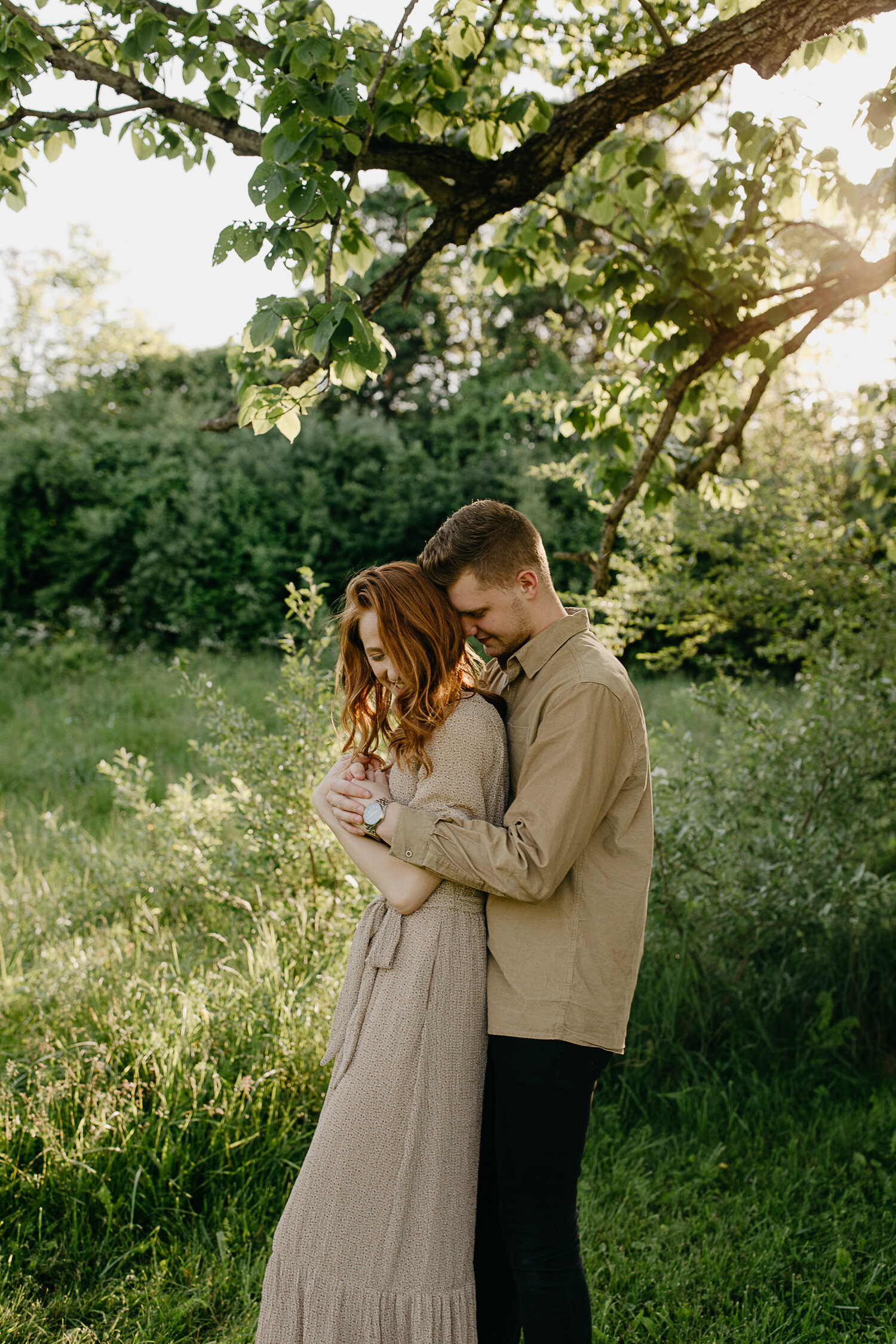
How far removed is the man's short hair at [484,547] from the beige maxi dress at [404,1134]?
31cm

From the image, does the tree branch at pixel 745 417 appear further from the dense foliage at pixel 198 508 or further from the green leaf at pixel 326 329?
the dense foliage at pixel 198 508

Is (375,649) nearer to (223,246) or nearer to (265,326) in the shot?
(265,326)

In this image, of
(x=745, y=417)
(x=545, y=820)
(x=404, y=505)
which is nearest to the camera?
(x=545, y=820)

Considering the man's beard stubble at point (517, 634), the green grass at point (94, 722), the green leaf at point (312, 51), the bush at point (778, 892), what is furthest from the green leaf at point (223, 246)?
the green grass at point (94, 722)

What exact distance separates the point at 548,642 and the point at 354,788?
1.80 ft

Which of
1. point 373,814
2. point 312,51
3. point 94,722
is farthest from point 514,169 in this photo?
point 94,722

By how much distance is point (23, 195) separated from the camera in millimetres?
3236

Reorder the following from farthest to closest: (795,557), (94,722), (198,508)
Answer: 1. (198,508)
2. (94,722)
3. (795,557)

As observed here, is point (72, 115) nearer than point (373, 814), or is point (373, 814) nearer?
point (373, 814)

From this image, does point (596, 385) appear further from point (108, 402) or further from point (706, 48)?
point (108, 402)

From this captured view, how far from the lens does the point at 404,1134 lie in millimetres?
1873

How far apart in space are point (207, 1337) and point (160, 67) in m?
3.87

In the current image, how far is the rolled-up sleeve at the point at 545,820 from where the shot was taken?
1.81 meters

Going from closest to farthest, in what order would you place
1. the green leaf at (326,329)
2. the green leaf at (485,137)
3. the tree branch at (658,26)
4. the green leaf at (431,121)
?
1. the green leaf at (326,329)
2. the tree branch at (658,26)
3. the green leaf at (431,121)
4. the green leaf at (485,137)
